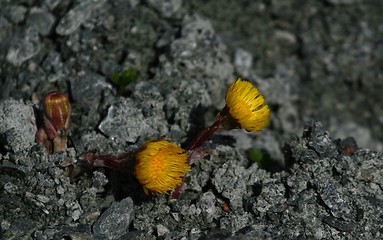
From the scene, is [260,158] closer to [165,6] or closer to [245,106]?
[245,106]

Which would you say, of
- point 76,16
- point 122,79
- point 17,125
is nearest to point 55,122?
point 17,125

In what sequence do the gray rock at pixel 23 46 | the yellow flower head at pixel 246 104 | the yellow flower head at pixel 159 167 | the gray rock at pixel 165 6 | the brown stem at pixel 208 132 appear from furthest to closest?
the gray rock at pixel 165 6 < the gray rock at pixel 23 46 < the brown stem at pixel 208 132 < the yellow flower head at pixel 246 104 < the yellow flower head at pixel 159 167

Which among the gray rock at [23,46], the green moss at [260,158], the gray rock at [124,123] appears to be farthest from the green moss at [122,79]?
the green moss at [260,158]

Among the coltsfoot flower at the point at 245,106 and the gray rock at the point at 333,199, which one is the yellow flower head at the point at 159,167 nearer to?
the coltsfoot flower at the point at 245,106

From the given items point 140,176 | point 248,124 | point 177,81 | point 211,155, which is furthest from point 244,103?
point 177,81

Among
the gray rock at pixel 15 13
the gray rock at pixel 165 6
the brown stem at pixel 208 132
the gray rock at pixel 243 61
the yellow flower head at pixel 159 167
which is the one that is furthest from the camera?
the gray rock at pixel 243 61

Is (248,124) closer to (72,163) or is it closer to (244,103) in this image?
(244,103)

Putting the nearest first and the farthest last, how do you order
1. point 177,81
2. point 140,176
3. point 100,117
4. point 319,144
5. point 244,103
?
1. point 140,176
2. point 244,103
3. point 319,144
4. point 100,117
5. point 177,81
